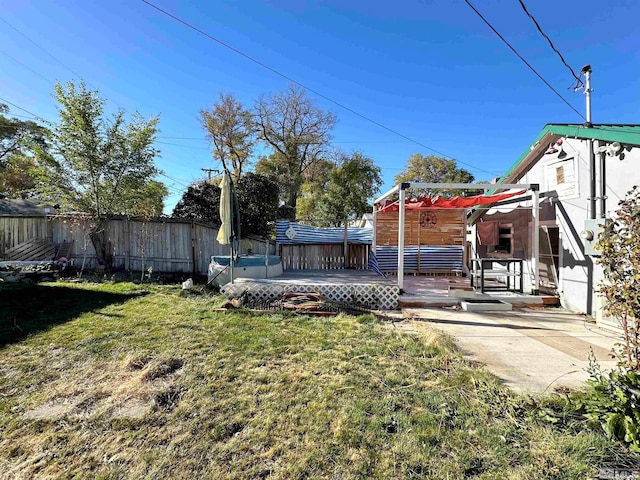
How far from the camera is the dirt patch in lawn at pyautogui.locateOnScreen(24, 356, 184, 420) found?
8.71 ft

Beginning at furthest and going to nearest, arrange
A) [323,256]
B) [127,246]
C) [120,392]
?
[323,256], [127,246], [120,392]

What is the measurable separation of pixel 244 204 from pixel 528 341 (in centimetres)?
1158

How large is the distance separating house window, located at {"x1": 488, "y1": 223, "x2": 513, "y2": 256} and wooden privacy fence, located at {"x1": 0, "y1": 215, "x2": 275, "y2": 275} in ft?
31.5

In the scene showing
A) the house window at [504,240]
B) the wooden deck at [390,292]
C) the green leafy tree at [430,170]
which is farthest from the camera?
the green leafy tree at [430,170]

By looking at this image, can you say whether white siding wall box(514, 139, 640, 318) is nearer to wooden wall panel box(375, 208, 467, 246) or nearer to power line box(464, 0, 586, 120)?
power line box(464, 0, 586, 120)

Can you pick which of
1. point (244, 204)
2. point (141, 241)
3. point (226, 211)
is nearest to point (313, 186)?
point (244, 204)

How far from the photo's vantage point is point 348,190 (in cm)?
2027

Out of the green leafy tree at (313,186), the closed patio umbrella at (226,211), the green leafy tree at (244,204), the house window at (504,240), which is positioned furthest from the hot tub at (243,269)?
the green leafy tree at (313,186)

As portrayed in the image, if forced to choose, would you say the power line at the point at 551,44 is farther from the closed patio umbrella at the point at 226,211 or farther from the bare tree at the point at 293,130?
the bare tree at the point at 293,130

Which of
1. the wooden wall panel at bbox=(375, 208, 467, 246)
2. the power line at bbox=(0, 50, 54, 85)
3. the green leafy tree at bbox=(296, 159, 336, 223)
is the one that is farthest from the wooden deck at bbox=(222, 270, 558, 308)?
the green leafy tree at bbox=(296, 159, 336, 223)

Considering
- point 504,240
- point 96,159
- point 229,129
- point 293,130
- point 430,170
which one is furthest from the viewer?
point 430,170

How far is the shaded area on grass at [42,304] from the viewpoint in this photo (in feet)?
15.9

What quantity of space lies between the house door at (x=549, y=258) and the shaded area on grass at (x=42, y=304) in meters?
10.5

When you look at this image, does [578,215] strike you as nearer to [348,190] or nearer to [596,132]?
[596,132]
